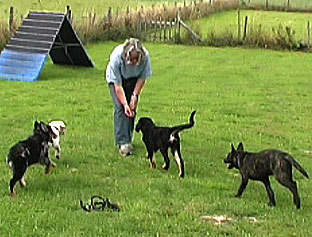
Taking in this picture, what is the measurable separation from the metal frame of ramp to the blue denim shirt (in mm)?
8548

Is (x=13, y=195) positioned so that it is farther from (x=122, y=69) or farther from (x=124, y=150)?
(x=122, y=69)

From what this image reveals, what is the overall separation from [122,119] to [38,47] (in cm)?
950

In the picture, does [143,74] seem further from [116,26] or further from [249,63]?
[116,26]

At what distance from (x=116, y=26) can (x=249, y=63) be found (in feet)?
24.7

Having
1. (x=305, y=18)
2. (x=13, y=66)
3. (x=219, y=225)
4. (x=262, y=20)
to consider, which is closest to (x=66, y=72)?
(x=13, y=66)

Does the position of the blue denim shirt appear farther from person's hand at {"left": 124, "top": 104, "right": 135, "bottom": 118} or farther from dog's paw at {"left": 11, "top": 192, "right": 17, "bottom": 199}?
dog's paw at {"left": 11, "top": 192, "right": 17, "bottom": 199}

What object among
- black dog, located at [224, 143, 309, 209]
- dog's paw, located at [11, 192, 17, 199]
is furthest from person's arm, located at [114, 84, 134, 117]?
dog's paw, located at [11, 192, 17, 199]

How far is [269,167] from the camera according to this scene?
7281 mm

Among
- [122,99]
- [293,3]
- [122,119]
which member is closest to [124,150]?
[122,119]

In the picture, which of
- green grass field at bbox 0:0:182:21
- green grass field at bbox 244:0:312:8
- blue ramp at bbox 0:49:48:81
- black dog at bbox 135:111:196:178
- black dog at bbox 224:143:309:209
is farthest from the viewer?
green grass field at bbox 244:0:312:8

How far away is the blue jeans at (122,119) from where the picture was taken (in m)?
9.77

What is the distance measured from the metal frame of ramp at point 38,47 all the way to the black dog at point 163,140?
926cm

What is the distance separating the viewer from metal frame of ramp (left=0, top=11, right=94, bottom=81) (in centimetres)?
1817

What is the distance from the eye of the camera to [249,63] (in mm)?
22500
